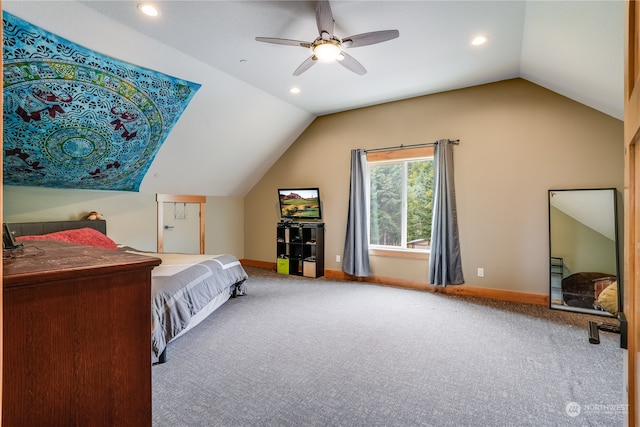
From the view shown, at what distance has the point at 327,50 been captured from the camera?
2.69 meters

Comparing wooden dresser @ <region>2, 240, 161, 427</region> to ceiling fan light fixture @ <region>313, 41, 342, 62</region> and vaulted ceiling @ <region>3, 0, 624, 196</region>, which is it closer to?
ceiling fan light fixture @ <region>313, 41, 342, 62</region>

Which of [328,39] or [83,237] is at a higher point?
[328,39]

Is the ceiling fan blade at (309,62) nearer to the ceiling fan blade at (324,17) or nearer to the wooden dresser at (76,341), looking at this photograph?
the ceiling fan blade at (324,17)

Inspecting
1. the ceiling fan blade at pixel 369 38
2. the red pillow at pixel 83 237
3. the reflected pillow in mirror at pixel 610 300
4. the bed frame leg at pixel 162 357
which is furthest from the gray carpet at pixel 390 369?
the ceiling fan blade at pixel 369 38

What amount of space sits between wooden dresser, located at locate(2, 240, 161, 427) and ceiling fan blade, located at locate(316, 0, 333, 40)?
88.0 inches

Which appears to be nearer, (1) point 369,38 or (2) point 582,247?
(1) point 369,38

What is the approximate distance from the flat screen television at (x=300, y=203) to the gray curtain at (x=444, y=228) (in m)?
2.08

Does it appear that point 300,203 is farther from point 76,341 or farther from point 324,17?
point 76,341

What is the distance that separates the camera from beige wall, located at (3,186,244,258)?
382 cm

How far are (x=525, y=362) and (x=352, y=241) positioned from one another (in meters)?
2.95

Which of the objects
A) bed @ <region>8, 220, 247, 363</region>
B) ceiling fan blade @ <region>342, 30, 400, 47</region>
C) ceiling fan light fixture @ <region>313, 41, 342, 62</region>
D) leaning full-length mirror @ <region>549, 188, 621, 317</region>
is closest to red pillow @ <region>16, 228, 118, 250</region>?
bed @ <region>8, 220, 247, 363</region>

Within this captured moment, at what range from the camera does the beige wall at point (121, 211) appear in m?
3.82

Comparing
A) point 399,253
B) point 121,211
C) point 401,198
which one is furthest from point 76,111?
point 399,253

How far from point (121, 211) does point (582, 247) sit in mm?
6170
